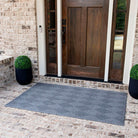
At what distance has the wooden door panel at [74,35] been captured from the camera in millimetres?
4023

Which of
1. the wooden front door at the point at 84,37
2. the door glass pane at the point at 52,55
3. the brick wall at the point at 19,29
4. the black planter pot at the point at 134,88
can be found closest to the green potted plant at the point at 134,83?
the black planter pot at the point at 134,88

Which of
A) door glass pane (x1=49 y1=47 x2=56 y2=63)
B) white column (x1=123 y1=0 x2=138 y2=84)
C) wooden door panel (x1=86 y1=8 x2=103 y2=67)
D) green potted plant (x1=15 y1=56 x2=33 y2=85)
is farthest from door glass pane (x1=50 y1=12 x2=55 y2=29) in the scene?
white column (x1=123 y1=0 x2=138 y2=84)

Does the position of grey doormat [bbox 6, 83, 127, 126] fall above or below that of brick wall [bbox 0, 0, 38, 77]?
below

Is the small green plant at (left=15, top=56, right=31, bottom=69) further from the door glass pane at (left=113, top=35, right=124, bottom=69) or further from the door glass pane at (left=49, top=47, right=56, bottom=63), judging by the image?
the door glass pane at (left=113, top=35, right=124, bottom=69)

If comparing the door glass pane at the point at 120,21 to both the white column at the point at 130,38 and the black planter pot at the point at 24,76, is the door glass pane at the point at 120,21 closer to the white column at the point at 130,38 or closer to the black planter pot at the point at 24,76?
the white column at the point at 130,38

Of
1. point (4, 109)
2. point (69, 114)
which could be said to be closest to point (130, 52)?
point (69, 114)

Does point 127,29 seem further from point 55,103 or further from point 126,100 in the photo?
point 55,103

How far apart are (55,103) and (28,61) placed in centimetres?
135

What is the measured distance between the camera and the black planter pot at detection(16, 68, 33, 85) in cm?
409

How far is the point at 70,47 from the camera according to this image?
4.27 meters

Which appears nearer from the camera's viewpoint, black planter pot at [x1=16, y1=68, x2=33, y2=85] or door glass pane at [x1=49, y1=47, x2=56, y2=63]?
black planter pot at [x1=16, y1=68, x2=33, y2=85]

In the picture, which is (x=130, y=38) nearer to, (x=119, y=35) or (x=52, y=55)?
(x=119, y=35)

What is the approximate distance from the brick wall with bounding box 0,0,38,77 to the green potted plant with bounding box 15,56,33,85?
0.25 metres

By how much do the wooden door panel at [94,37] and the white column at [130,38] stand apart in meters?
0.61
